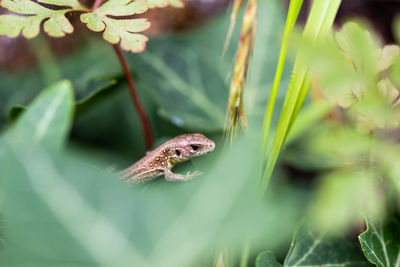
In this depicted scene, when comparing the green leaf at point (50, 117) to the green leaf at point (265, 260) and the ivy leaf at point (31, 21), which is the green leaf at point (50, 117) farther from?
the green leaf at point (265, 260)

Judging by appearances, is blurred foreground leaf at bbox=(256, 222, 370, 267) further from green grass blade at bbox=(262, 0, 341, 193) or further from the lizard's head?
the lizard's head

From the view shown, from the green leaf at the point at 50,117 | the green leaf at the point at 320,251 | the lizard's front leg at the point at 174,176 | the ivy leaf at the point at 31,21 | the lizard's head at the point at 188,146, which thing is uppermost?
the ivy leaf at the point at 31,21

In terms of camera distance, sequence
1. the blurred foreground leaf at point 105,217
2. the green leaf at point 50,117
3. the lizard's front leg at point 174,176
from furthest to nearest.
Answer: the lizard's front leg at point 174,176 → the green leaf at point 50,117 → the blurred foreground leaf at point 105,217

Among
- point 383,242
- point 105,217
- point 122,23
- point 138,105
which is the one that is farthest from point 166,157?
point 105,217

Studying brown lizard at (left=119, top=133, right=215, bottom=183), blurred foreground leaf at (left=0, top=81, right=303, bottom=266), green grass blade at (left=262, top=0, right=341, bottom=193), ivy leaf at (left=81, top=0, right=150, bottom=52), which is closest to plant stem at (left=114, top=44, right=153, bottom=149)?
brown lizard at (left=119, top=133, right=215, bottom=183)

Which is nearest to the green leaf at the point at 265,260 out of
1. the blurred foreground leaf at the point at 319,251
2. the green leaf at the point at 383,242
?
the blurred foreground leaf at the point at 319,251

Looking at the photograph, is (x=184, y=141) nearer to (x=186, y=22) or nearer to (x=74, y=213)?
(x=74, y=213)

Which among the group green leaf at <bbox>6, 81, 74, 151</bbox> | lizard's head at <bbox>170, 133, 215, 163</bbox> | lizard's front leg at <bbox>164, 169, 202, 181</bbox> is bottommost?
lizard's front leg at <bbox>164, 169, 202, 181</bbox>

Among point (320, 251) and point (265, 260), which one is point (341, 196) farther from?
point (320, 251)
